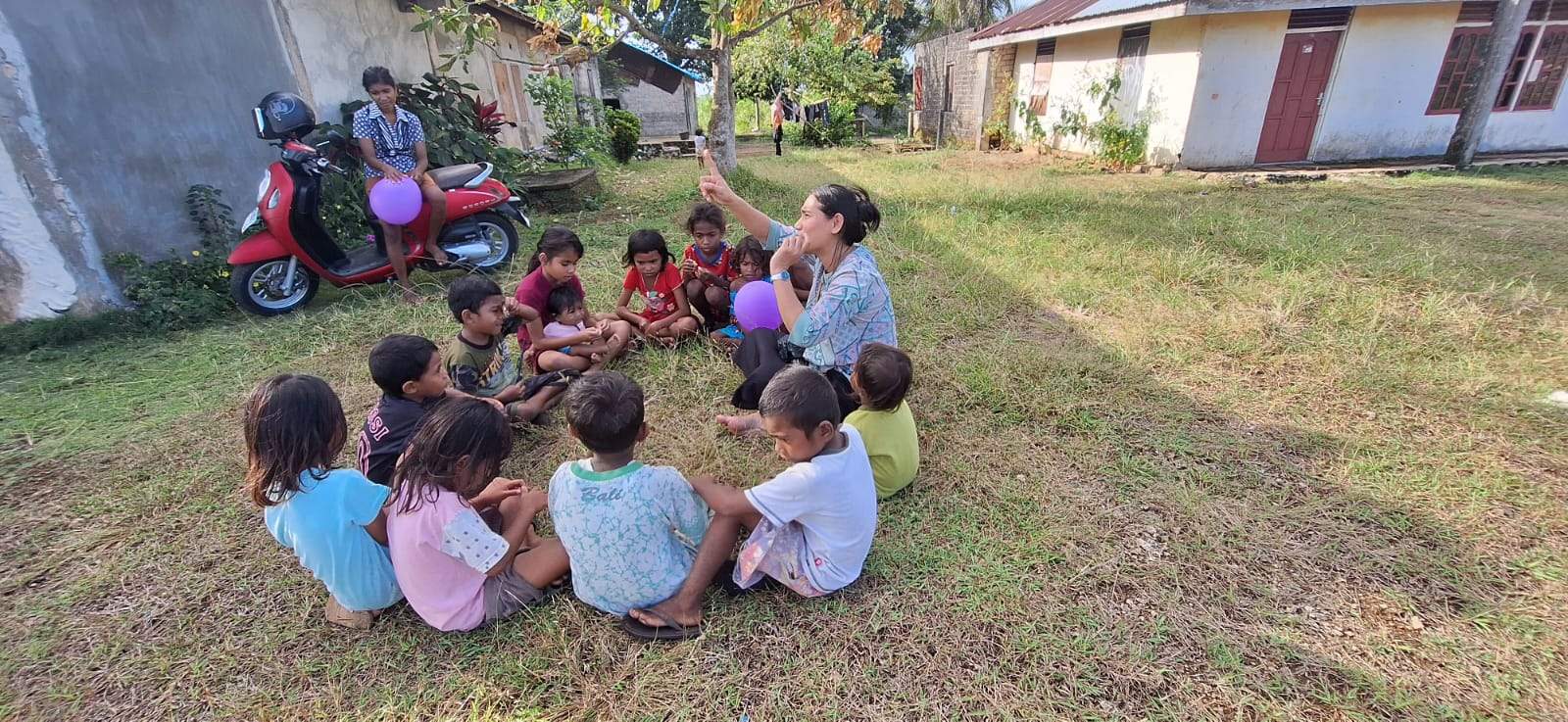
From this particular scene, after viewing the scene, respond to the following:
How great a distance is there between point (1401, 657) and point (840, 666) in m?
1.47

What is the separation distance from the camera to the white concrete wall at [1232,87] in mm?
9086

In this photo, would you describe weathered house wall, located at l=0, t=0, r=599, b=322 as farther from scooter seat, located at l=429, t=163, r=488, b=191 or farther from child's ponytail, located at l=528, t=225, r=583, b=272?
child's ponytail, located at l=528, t=225, r=583, b=272

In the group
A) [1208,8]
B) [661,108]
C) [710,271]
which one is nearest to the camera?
[710,271]

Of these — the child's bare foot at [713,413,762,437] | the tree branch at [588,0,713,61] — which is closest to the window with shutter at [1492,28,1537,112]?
the tree branch at [588,0,713,61]

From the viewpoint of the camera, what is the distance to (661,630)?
1865mm

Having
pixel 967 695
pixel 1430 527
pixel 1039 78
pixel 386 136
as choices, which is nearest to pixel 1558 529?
pixel 1430 527

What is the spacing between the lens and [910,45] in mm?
26219

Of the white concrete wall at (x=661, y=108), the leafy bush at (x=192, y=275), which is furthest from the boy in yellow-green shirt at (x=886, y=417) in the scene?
the white concrete wall at (x=661, y=108)

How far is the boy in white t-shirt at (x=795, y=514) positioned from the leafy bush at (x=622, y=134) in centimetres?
1208

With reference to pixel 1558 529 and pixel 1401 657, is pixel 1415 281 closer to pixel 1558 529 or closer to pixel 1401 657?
pixel 1558 529

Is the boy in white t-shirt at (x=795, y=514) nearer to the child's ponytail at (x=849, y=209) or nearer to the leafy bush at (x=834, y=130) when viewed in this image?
the child's ponytail at (x=849, y=209)

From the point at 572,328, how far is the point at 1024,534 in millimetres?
2264

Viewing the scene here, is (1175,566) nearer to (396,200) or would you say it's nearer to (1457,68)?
(396,200)

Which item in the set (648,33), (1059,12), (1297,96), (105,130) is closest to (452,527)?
(105,130)
